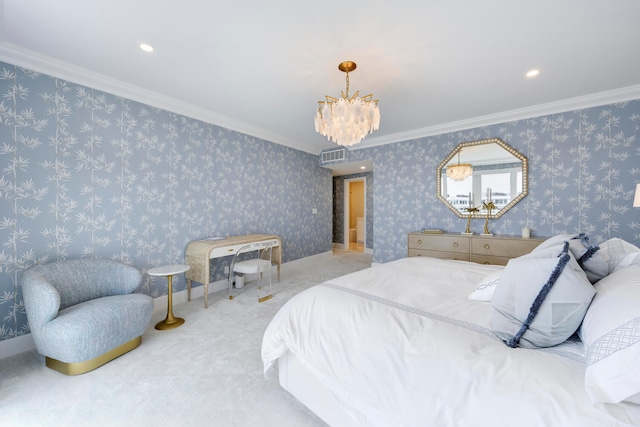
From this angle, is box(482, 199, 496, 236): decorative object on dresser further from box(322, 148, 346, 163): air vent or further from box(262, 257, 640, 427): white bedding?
box(322, 148, 346, 163): air vent

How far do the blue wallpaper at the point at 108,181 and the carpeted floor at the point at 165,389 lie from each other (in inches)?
35.0

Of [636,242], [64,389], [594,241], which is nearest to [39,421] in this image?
[64,389]

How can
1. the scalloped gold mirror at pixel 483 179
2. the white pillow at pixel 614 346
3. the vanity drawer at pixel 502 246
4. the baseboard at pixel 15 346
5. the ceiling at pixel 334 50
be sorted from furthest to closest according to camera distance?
the scalloped gold mirror at pixel 483 179, the vanity drawer at pixel 502 246, the baseboard at pixel 15 346, the ceiling at pixel 334 50, the white pillow at pixel 614 346

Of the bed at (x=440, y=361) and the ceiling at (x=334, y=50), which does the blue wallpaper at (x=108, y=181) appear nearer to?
the ceiling at (x=334, y=50)

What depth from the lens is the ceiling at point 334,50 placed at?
1.75 meters

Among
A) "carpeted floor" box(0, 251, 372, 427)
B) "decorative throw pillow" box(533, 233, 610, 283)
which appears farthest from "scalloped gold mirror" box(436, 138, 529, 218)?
"carpeted floor" box(0, 251, 372, 427)

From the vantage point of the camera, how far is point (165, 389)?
1.74 metres

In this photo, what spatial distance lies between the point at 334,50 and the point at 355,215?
6.86m

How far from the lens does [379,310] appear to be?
4.30ft

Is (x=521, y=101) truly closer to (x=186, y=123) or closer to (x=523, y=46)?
(x=523, y=46)

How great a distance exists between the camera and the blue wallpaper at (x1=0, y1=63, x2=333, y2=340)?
2219 millimetres

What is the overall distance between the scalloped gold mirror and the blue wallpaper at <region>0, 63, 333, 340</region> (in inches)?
123

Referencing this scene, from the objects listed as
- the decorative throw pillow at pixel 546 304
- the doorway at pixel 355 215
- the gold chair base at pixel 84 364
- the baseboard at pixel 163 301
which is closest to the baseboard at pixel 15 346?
the baseboard at pixel 163 301

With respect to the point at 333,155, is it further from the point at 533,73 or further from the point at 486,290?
the point at 486,290
